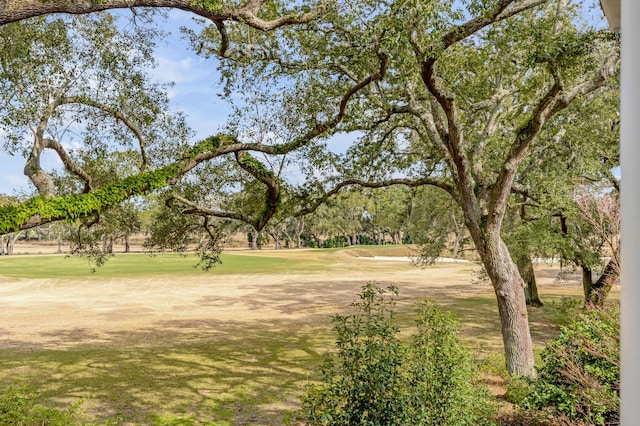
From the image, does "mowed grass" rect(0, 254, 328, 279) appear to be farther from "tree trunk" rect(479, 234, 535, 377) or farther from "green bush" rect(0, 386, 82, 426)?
"tree trunk" rect(479, 234, 535, 377)

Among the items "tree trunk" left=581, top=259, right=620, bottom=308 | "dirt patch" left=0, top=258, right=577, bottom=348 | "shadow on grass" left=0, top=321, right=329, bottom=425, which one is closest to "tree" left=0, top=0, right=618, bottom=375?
"tree trunk" left=581, top=259, right=620, bottom=308

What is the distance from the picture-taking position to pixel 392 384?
19.6 ft

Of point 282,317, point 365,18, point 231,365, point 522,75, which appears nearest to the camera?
point 365,18

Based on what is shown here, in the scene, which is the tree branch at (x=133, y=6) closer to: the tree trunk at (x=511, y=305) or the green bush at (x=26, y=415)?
the green bush at (x=26, y=415)

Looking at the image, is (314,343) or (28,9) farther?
(314,343)

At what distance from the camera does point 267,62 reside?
9.77 meters

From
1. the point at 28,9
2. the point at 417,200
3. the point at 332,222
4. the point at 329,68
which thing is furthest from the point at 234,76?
the point at 332,222

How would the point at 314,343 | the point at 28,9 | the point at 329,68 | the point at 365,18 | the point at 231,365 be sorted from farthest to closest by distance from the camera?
the point at 314,343, the point at 231,365, the point at 329,68, the point at 365,18, the point at 28,9

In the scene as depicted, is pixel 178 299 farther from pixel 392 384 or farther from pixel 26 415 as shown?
pixel 392 384

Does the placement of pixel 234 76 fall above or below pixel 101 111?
above

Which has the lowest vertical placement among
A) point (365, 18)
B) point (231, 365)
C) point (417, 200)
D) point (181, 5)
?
point (231, 365)

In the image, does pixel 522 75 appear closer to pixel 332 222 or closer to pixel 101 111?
pixel 101 111

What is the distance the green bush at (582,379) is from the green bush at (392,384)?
2.82ft

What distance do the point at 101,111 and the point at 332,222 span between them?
159 feet
